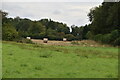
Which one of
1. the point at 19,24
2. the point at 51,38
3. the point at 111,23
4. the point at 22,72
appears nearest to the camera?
the point at 22,72

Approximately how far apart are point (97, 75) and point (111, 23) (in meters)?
39.0

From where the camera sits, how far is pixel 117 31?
44812 mm

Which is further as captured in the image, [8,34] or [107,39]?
[8,34]

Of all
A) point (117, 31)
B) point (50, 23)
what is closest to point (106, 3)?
point (117, 31)

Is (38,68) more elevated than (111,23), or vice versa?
(111,23)

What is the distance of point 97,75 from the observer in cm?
1166

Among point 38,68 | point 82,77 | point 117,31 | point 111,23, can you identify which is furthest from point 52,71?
point 111,23

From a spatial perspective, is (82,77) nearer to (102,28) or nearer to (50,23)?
(102,28)

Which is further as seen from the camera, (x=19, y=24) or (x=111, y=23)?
(x=19, y=24)

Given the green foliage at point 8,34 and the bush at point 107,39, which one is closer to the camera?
the bush at point 107,39

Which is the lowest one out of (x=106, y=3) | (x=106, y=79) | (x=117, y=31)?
(x=106, y=79)

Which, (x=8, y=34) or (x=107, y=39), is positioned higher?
(x=8, y=34)

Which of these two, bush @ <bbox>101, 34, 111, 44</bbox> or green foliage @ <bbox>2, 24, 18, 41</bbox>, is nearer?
bush @ <bbox>101, 34, 111, 44</bbox>

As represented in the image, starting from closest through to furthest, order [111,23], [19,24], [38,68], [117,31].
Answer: [38,68] < [117,31] < [111,23] < [19,24]
